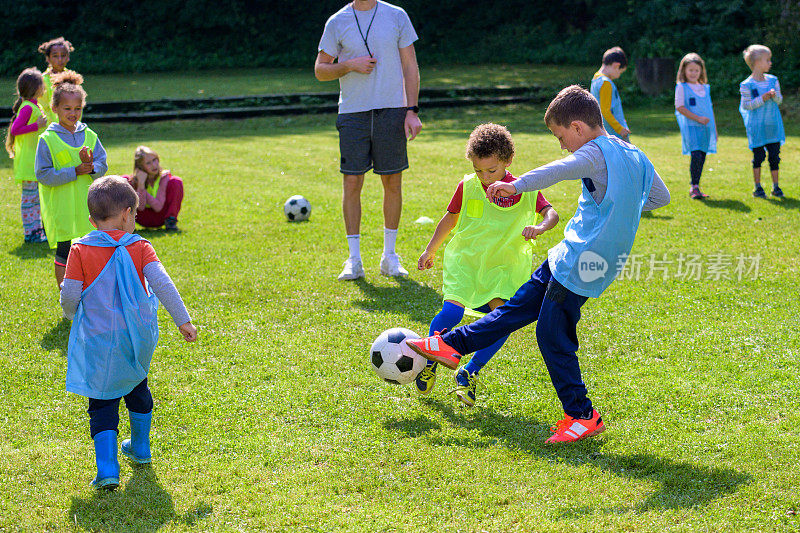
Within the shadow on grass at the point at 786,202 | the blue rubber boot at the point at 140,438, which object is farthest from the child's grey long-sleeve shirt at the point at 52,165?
the shadow on grass at the point at 786,202

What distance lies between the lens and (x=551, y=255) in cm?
414

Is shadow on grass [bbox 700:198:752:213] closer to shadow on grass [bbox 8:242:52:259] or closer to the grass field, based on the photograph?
the grass field

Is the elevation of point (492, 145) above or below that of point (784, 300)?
above

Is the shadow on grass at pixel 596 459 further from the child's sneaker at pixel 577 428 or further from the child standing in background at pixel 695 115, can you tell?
the child standing in background at pixel 695 115

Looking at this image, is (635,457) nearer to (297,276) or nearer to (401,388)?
(401,388)

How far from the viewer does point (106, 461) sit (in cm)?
374

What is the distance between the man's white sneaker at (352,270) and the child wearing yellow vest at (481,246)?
2273 mm

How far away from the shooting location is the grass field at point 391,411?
3.60 metres

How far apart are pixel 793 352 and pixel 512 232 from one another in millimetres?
2099

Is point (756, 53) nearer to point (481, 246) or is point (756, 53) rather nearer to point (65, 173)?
point (481, 246)

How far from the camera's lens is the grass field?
3.60 meters

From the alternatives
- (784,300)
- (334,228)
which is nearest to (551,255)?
(784,300)

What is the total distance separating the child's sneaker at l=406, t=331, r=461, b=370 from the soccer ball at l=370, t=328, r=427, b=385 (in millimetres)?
201

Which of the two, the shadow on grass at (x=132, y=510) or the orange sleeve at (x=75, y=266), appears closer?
the shadow on grass at (x=132, y=510)
